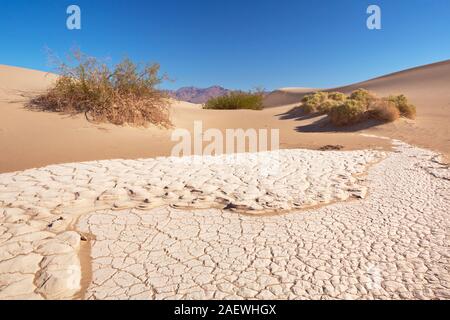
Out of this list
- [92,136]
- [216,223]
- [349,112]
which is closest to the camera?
[216,223]

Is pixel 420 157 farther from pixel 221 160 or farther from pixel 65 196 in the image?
pixel 65 196

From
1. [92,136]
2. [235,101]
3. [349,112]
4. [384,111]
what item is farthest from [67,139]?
[235,101]

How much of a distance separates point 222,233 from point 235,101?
40.5 ft

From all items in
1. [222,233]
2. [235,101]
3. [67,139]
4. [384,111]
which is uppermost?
[235,101]

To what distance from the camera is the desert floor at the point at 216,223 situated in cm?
181

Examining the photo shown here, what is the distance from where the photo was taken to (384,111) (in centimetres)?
814

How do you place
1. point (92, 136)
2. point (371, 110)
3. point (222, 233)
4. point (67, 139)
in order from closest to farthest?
point (222, 233), point (67, 139), point (92, 136), point (371, 110)

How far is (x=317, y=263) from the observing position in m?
2.01

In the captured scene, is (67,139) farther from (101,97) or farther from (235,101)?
(235,101)

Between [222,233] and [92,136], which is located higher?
[92,136]

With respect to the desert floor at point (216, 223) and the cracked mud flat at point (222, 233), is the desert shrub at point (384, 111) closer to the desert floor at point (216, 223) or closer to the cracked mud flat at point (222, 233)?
the desert floor at point (216, 223)

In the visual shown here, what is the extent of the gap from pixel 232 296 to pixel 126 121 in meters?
5.10

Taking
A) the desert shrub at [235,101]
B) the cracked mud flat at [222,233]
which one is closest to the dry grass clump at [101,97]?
the cracked mud flat at [222,233]
